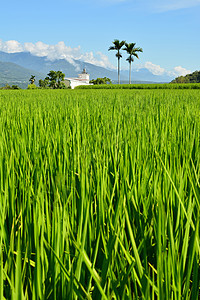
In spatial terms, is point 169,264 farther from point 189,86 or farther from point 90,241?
point 189,86

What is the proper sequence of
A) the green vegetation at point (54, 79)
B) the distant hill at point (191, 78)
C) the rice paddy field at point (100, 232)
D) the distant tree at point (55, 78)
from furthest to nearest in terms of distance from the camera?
the distant hill at point (191, 78) < the green vegetation at point (54, 79) < the distant tree at point (55, 78) < the rice paddy field at point (100, 232)

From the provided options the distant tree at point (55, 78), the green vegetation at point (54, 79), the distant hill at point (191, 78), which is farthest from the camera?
the distant hill at point (191, 78)

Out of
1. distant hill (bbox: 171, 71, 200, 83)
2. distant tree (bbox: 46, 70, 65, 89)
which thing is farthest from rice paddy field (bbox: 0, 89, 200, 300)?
distant hill (bbox: 171, 71, 200, 83)

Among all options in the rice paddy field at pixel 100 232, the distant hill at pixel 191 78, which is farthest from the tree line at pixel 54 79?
the rice paddy field at pixel 100 232

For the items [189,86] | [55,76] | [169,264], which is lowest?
[169,264]

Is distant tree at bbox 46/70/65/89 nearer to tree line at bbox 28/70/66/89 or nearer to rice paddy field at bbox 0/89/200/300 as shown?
tree line at bbox 28/70/66/89

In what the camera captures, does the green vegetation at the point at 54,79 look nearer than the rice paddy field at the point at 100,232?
No

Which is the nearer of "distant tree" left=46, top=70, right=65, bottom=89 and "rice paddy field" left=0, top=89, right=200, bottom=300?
"rice paddy field" left=0, top=89, right=200, bottom=300

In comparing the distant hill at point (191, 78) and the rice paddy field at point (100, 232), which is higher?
the distant hill at point (191, 78)

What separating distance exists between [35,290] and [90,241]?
0.66 ft

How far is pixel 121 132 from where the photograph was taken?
159 centimetres

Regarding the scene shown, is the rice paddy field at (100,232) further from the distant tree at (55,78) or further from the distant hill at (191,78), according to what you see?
the distant hill at (191,78)

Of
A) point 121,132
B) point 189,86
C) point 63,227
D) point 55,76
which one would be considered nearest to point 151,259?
point 63,227

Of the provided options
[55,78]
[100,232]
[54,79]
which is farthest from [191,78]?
[100,232]
